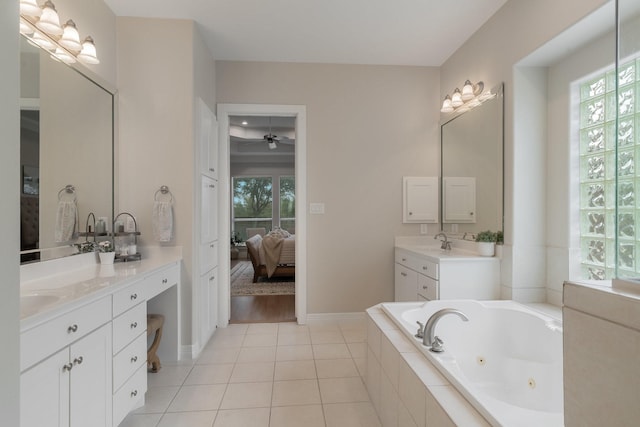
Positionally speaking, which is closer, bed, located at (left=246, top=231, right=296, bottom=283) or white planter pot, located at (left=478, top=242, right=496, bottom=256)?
white planter pot, located at (left=478, top=242, right=496, bottom=256)

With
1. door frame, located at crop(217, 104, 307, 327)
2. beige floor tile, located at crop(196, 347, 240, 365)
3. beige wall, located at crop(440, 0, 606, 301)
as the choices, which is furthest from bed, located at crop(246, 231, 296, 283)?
beige wall, located at crop(440, 0, 606, 301)

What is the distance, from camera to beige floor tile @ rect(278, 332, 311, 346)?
9.37ft

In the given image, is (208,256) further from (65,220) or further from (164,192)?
(65,220)

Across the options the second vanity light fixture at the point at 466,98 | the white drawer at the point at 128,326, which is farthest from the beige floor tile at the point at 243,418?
the second vanity light fixture at the point at 466,98

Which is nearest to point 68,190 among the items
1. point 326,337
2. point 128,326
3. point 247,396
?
point 128,326

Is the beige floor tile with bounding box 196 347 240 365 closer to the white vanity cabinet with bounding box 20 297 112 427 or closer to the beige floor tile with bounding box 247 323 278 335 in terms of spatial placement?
the beige floor tile with bounding box 247 323 278 335

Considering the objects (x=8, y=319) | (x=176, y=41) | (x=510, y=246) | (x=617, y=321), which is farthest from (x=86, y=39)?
(x=510, y=246)

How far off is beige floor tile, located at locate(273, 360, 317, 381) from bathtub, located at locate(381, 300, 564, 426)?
2.54 feet

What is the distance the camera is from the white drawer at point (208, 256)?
8.95ft

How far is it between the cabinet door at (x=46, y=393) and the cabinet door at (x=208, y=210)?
1.54 m

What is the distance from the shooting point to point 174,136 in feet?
8.31

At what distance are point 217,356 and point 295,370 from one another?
711mm

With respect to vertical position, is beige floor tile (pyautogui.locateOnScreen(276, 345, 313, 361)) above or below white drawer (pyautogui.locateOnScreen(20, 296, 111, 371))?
below

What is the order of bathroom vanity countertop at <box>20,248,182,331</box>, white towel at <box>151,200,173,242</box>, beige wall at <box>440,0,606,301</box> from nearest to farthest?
bathroom vanity countertop at <box>20,248,182,331</box> < beige wall at <box>440,0,606,301</box> < white towel at <box>151,200,173,242</box>
